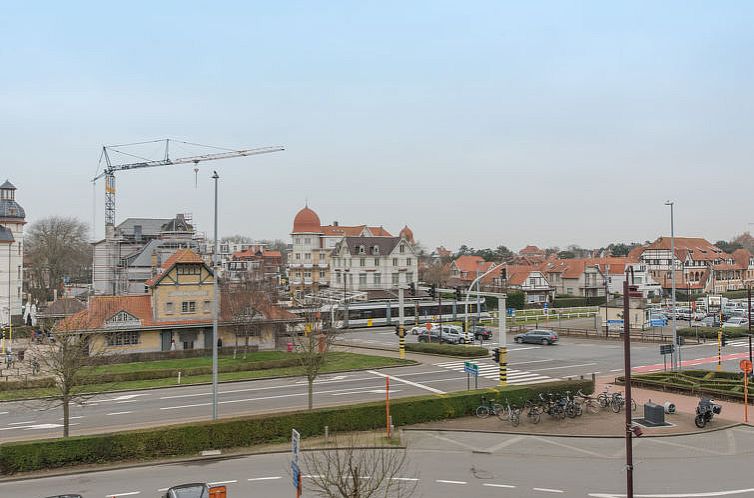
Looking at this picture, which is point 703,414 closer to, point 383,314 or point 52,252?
point 383,314

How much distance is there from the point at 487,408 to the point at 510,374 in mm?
11633

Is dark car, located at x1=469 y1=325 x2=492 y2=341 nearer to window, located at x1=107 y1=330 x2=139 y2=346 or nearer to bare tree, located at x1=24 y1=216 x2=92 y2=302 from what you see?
window, located at x1=107 y1=330 x2=139 y2=346

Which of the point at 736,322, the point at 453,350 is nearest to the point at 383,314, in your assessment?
the point at 453,350

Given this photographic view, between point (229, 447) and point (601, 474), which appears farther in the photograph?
point (229, 447)

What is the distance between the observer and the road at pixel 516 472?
17.1 metres

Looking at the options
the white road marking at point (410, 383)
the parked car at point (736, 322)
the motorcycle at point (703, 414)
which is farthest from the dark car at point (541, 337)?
the motorcycle at point (703, 414)

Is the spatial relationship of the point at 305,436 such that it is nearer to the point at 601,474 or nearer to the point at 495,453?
the point at 495,453

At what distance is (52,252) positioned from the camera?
95.4m

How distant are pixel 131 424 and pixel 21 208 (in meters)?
69.8

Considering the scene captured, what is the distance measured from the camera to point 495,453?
20828 millimetres

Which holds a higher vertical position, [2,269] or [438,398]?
[2,269]

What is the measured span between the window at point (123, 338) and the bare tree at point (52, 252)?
5447 centimetres

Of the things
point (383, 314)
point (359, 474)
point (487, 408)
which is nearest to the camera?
point (359, 474)

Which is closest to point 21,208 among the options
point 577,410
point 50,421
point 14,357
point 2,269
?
point 2,269
